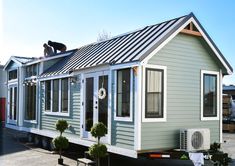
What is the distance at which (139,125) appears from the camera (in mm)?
8797

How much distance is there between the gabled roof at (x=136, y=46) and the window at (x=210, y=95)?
0.57 m

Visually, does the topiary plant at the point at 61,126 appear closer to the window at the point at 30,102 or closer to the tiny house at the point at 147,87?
the tiny house at the point at 147,87

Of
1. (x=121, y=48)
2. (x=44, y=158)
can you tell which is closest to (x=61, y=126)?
(x=44, y=158)

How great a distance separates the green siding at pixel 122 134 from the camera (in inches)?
356

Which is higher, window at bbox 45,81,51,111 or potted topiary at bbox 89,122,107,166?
window at bbox 45,81,51,111

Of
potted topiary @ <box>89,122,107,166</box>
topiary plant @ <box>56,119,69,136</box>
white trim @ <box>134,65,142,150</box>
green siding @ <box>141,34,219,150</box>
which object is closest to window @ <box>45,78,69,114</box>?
topiary plant @ <box>56,119,69,136</box>

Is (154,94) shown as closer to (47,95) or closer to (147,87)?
(147,87)

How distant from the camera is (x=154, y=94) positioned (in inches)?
366

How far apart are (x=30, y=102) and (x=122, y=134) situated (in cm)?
787

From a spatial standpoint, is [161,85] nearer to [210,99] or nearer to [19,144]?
[210,99]

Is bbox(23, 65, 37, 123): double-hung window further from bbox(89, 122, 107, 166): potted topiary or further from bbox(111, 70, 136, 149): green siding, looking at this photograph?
bbox(89, 122, 107, 166): potted topiary

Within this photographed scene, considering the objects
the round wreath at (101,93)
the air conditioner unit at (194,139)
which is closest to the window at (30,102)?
the round wreath at (101,93)

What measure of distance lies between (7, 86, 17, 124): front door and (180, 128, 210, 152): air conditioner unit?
10604 mm

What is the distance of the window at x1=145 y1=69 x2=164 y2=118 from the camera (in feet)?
29.9
